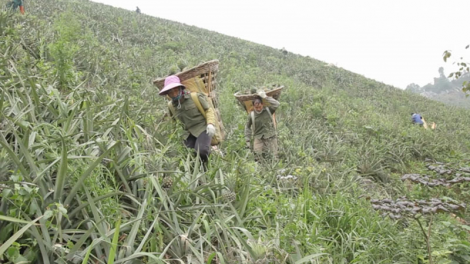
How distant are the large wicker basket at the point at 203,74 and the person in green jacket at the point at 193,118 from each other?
0.69 ft

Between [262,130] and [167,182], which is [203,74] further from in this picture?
[262,130]

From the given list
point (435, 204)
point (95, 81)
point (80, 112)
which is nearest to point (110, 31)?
Result: point (95, 81)

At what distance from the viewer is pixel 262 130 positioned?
5.92 metres

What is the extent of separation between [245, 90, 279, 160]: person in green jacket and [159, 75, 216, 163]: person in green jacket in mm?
1660

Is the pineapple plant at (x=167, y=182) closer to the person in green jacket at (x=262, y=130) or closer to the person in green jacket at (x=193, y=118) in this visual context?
the person in green jacket at (x=193, y=118)

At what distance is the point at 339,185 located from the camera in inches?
196

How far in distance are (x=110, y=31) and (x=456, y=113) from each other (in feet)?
51.9

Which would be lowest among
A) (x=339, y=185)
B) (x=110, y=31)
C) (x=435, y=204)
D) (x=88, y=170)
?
(x=339, y=185)

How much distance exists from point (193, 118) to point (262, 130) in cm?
196

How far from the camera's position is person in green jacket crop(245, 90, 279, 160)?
5.76 meters

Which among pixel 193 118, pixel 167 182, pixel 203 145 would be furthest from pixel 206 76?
pixel 167 182

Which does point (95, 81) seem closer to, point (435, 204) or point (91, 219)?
point (91, 219)

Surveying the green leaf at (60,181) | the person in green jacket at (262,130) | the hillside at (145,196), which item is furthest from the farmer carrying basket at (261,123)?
the green leaf at (60,181)

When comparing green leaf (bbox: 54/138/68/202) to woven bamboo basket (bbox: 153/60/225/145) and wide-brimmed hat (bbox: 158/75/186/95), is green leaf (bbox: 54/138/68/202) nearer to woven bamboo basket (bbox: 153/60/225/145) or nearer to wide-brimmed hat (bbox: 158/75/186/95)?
wide-brimmed hat (bbox: 158/75/186/95)
